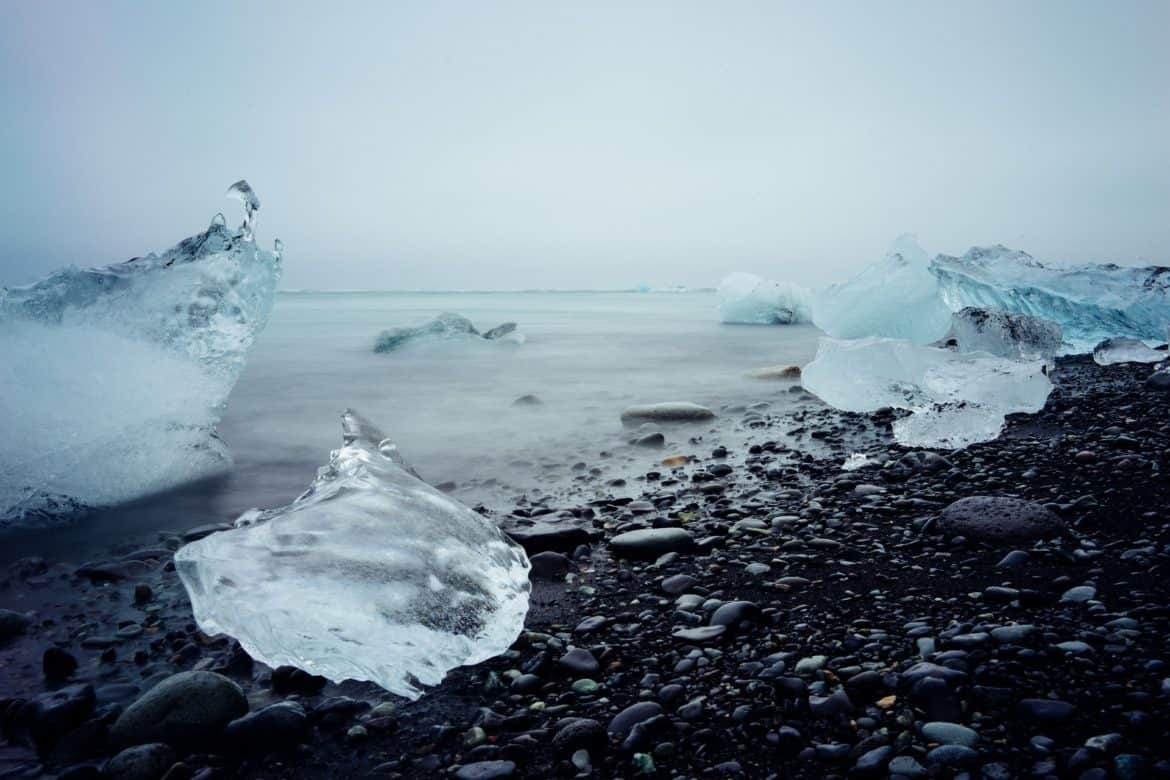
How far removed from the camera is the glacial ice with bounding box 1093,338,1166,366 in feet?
25.8

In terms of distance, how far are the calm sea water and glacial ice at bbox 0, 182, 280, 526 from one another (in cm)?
22

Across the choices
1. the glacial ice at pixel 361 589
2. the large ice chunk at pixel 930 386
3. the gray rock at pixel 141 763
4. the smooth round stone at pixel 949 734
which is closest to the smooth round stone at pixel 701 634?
the glacial ice at pixel 361 589

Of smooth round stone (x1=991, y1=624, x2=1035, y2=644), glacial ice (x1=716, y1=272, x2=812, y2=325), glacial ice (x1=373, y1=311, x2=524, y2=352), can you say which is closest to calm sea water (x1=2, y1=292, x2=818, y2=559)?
glacial ice (x1=373, y1=311, x2=524, y2=352)

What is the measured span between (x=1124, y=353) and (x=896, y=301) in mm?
2660

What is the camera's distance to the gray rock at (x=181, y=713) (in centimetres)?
170

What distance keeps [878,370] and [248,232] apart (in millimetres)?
4712

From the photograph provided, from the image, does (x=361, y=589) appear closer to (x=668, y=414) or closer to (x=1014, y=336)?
(x=668, y=414)

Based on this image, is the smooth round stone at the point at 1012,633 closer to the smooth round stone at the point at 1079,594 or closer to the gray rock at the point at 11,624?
the smooth round stone at the point at 1079,594

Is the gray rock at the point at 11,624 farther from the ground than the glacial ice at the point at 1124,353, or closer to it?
closer to it

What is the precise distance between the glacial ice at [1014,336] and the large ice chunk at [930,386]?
9.42 feet

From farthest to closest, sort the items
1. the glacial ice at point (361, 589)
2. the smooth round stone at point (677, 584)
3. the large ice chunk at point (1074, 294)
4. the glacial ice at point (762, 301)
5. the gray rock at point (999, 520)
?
the glacial ice at point (762, 301)
the large ice chunk at point (1074, 294)
the gray rock at point (999, 520)
the smooth round stone at point (677, 584)
the glacial ice at point (361, 589)

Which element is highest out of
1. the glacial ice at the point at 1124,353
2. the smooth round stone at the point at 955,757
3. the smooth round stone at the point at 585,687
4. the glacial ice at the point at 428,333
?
the glacial ice at the point at 1124,353

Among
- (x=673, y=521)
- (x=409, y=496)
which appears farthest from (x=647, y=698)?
(x=673, y=521)

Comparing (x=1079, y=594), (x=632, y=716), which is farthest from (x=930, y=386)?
(x=632, y=716)
